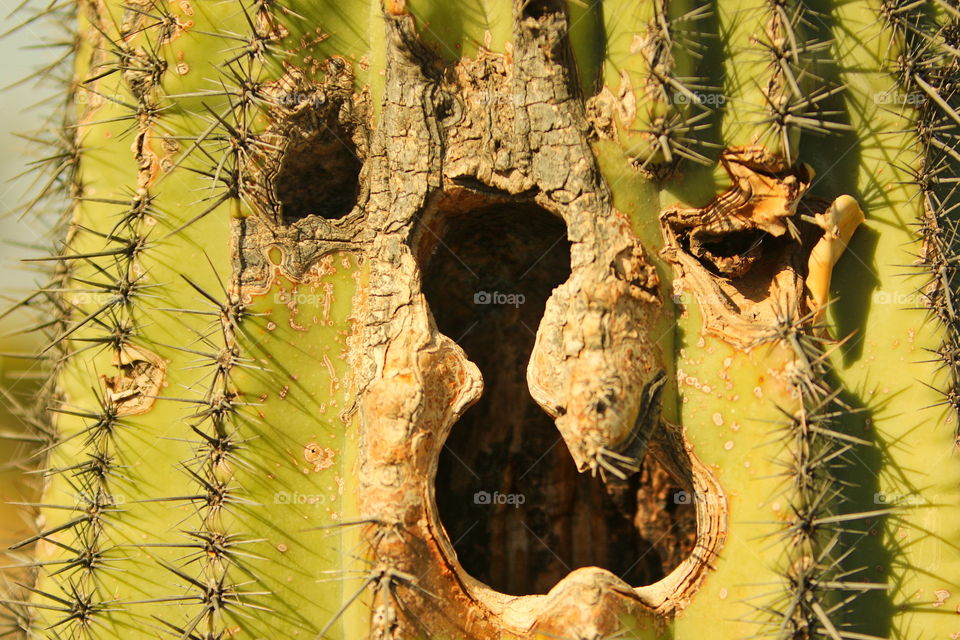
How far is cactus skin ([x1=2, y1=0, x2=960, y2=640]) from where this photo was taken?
10.0ft

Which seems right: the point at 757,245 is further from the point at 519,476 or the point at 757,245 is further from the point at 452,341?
the point at 519,476

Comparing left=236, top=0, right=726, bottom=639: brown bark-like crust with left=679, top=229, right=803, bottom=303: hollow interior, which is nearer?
left=236, top=0, right=726, bottom=639: brown bark-like crust

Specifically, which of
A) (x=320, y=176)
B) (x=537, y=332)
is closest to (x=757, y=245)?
(x=537, y=332)

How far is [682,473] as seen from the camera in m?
3.25

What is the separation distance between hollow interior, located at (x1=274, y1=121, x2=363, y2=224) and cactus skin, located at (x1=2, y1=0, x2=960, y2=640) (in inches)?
1.0

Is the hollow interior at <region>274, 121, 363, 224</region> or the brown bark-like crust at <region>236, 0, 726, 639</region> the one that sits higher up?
the hollow interior at <region>274, 121, 363, 224</region>

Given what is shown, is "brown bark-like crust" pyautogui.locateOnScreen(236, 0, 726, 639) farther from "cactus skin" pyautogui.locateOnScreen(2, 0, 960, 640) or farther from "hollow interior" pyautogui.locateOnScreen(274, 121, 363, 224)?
"hollow interior" pyautogui.locateOnScreen(274, 121, 363, 224)

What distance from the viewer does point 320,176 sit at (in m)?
3.63

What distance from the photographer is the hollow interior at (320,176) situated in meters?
3.42

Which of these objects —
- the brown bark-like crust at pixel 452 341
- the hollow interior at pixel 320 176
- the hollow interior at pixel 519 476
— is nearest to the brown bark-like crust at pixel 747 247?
the brown bark-like crust at pixel 452 341

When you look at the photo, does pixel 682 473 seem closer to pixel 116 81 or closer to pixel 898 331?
pixel 898 331

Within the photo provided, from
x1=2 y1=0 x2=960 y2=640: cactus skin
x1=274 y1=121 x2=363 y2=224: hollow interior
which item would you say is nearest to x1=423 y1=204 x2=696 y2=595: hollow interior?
x1=274 y1=121 x2=363 y2=224: hollow interior

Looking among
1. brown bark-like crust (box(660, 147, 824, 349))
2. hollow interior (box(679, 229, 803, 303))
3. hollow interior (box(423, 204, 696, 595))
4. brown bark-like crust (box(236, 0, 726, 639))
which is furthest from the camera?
hollow interior (box(423, 204, 696, 595))

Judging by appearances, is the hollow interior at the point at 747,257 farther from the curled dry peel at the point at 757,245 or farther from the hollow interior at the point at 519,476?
the hollow interior at the point at 519,476
